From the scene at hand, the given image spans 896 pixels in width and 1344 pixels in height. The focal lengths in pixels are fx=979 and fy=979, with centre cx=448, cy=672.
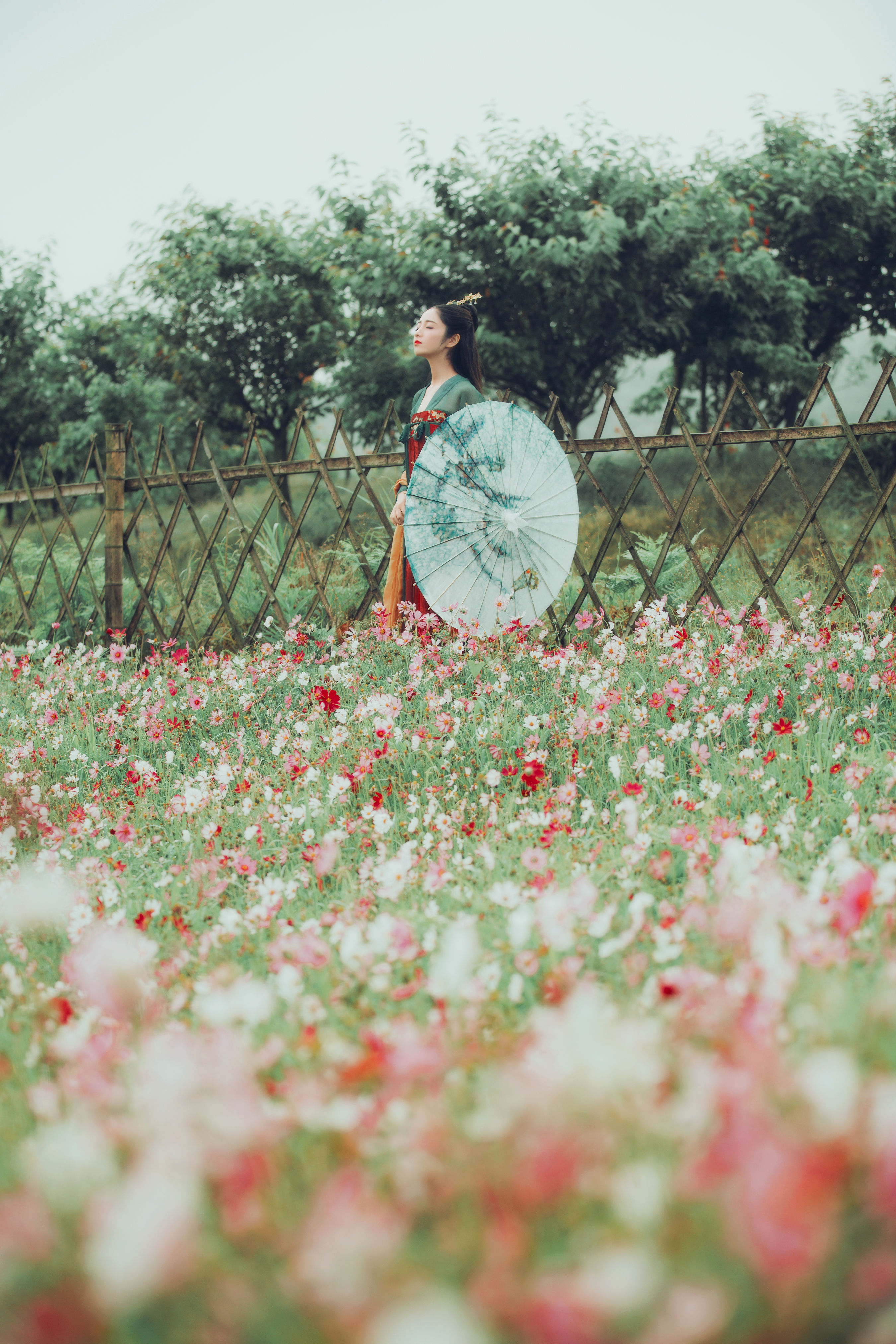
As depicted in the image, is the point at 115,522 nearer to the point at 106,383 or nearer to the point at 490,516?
the point at 490,516

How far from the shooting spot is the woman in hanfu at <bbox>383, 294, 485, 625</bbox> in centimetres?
548

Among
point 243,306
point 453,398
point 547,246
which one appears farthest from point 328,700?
point 243,306

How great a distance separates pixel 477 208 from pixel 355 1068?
47.7ft

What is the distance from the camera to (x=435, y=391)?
5578mm

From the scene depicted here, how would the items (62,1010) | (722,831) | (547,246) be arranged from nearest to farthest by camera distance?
(62,1010), (722,831), (547,246)

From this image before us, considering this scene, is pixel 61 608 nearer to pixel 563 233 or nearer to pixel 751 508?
pixel 751 508

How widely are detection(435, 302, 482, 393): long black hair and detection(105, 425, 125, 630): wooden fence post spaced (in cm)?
333

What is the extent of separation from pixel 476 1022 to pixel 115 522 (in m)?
6.80

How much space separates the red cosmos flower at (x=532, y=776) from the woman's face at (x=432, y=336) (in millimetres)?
2862

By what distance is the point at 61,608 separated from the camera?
30.4ft

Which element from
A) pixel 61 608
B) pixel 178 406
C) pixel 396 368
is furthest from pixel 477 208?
pixel 61 608

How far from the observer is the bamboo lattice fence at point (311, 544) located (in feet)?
19.5

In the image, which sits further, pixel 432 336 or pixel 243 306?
pixel 243 306

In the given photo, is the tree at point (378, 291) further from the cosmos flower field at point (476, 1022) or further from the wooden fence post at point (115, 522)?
the cosmos flower field at point (476, 1022)
